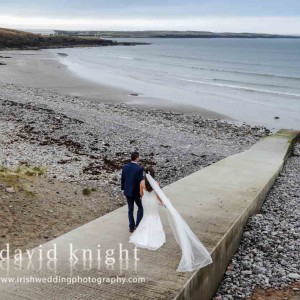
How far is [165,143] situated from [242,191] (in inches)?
353

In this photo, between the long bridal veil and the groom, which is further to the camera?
the groom

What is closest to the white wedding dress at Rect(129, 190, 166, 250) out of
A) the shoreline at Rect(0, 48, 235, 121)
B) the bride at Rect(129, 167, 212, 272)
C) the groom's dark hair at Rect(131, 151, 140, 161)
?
the bride at Rect(129, 167, 212, 272)

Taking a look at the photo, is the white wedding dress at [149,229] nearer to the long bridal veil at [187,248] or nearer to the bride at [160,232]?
the bride at [160,232]

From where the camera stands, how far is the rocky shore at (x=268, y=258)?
8.10 m

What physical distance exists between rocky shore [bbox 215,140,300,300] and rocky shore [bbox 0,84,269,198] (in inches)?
159

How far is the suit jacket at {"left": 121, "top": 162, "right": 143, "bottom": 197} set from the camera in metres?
8.43

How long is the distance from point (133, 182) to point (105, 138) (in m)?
12.3

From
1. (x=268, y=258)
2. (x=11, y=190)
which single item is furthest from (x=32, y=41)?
(x=268, y=258)

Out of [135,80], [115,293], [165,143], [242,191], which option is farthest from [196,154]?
[135,80]

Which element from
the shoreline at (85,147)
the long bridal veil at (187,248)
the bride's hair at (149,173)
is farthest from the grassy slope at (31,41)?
the long bridal veil at (187,248)

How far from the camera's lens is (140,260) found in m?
7.47

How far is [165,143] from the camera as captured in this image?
20719 millimetres

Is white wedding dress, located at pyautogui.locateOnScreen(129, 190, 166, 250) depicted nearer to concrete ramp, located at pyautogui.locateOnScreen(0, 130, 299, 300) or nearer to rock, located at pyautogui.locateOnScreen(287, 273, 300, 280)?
concrete ramp, located at pyautogui.locateOnScreen(0, 130, 299, 300)

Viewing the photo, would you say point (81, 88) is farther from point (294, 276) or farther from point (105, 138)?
point (294, 276)
